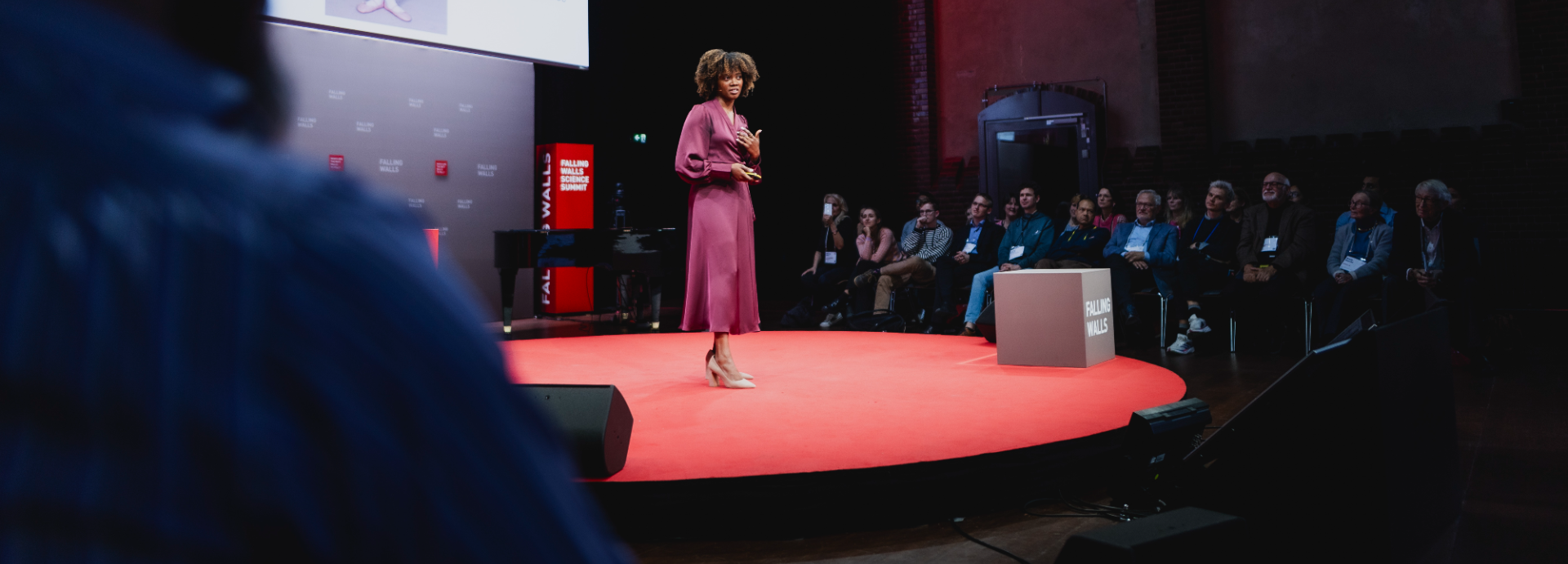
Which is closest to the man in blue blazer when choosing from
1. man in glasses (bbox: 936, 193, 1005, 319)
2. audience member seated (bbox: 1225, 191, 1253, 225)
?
audience member seated (bbox: 1225, 191, 1253, 225)

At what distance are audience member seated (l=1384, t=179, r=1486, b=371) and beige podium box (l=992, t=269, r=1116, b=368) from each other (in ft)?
5.48

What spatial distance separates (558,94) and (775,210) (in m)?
2.81

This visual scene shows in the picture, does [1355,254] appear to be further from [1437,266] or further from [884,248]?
[884,248]

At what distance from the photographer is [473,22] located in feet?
23.2

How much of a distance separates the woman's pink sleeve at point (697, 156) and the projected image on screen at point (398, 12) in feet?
13.7

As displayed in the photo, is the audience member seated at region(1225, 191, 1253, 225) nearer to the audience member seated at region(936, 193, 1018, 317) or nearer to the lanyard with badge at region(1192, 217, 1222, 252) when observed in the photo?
the lanyard with badge at region(1192, 217, 1222, 252)

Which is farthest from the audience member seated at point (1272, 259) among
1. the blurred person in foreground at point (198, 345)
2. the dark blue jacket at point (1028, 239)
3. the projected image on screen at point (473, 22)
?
the blurred person in foreground at point (198, 345)

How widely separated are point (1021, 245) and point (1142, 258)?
107 cm

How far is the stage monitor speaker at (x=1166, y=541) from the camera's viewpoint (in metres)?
1.00

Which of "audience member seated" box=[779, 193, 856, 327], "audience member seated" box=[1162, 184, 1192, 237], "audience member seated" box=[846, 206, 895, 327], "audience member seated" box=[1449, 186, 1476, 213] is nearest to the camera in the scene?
"audience member seated" box=[1449, 186, 1476, 213]

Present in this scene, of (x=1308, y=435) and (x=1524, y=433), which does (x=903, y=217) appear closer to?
(x=1524, y=433)

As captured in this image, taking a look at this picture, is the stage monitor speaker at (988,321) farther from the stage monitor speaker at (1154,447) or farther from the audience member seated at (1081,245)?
the stage monitor speaker at (1154,447)

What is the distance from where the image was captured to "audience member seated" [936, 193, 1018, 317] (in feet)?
23.5

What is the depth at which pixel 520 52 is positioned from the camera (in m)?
7.36
